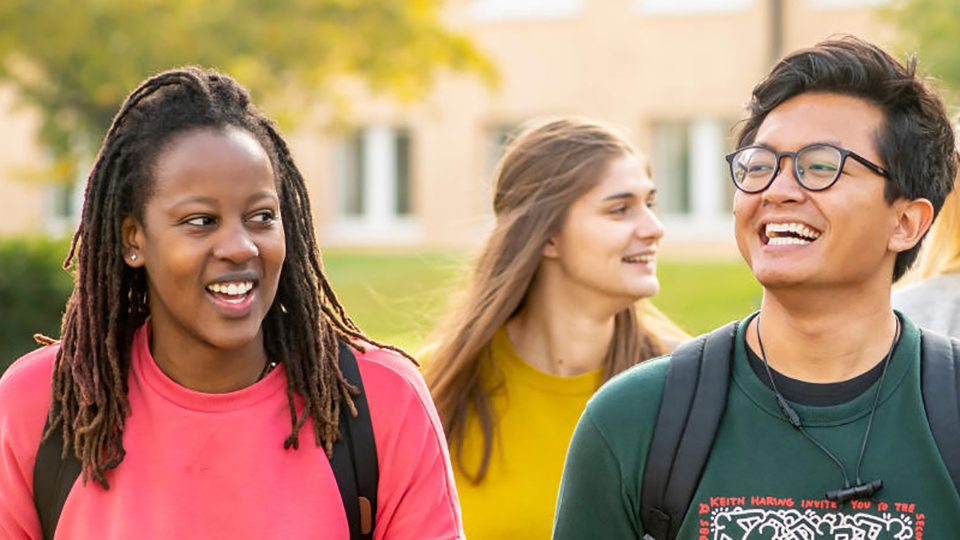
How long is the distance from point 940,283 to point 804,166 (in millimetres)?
1890

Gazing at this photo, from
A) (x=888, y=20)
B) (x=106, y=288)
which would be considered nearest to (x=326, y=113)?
(x=888, y=20)

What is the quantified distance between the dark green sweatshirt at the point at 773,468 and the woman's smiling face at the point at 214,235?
859 mm

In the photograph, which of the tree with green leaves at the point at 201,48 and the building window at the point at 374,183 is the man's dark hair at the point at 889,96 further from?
the building window at the point at 374,183

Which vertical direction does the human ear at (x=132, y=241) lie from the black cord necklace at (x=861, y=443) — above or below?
above

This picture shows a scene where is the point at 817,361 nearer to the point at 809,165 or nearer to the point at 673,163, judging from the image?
the point at 809,165

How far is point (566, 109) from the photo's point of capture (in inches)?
1156

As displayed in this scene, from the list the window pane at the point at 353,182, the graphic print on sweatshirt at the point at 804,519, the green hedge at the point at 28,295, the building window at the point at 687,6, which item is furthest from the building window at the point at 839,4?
the graphic print on sweatshirt at the point at 804,519

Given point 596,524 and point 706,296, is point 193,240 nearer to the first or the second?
point 596,524

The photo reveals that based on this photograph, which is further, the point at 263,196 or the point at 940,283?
the point at 940,283

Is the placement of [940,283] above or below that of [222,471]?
above

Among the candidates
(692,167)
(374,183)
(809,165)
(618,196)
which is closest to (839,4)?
(692,167)

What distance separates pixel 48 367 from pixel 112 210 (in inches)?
16.6

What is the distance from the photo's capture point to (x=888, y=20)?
62.9 ft

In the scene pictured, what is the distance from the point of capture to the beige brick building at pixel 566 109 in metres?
28.3
